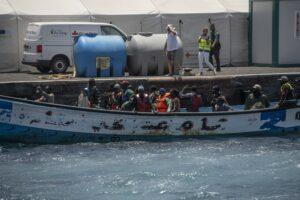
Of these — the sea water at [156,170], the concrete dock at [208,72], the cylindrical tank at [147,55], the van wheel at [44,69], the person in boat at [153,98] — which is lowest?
the sea water at [156,170]

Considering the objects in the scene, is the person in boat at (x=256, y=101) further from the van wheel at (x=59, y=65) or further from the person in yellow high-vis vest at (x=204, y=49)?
the van wheel at (x=59, y=65)

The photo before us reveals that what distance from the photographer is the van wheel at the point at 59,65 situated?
3039 centimetres

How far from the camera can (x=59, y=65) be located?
1200 inches

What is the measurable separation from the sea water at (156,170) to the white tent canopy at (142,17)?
9567 millimetres

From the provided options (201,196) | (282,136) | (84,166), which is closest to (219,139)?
(282,136)

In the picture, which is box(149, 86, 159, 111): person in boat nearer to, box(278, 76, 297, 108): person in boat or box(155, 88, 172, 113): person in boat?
box(155, 88, 172, 113): person in boat

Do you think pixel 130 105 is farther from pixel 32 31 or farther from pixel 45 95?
pixel 32 31

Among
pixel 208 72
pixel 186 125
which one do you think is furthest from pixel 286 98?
pixel 208 72

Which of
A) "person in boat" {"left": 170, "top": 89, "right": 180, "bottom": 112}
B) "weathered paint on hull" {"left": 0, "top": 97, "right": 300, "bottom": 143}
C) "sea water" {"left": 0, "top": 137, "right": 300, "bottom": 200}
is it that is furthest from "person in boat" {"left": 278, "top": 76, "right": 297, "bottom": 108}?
"person in boat" {"left": 170, "top": 89, "right": 180, "bottom": 112}

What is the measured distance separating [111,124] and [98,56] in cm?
660

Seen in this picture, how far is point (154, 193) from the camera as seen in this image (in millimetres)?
17812

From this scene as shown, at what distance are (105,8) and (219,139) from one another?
10.7 m

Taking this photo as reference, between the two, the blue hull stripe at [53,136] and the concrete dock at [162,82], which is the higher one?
the concrete dock at [162,82]

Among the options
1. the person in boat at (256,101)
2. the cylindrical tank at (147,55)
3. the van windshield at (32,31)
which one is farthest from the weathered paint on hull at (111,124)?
the van windshield at (32,31)
